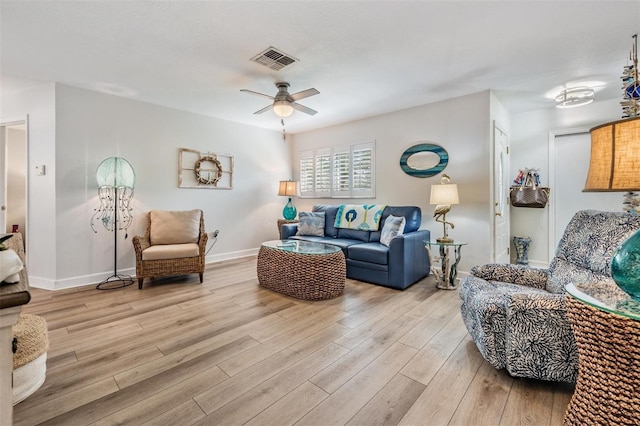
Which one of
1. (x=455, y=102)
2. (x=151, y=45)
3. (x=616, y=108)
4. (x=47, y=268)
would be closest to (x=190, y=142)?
(x=151, y=45)

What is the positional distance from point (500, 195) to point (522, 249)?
1.07 m

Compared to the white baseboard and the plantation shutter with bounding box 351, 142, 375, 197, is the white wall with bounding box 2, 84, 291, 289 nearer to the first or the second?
the white baseboard

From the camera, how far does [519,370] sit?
165cm

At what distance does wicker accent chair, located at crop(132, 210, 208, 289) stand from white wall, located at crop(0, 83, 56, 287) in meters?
1.05

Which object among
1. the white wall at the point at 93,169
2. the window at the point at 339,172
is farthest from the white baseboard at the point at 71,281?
the window at the point at 339,172

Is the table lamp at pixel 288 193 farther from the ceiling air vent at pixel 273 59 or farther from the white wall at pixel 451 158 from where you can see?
the ceiling air vent at pixel 273 59

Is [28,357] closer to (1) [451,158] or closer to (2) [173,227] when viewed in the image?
(2) [173,227]

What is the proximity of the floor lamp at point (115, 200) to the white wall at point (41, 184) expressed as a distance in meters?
0.48

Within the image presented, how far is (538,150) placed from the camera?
4430 millimetres

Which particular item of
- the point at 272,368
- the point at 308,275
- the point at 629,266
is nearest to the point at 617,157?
the point at 629,266

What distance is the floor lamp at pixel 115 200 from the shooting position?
11.5ft

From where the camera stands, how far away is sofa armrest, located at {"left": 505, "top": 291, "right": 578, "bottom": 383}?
1.55 m

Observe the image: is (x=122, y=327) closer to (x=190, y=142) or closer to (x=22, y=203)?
(x=190, y=142)

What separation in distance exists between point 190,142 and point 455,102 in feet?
13.7
